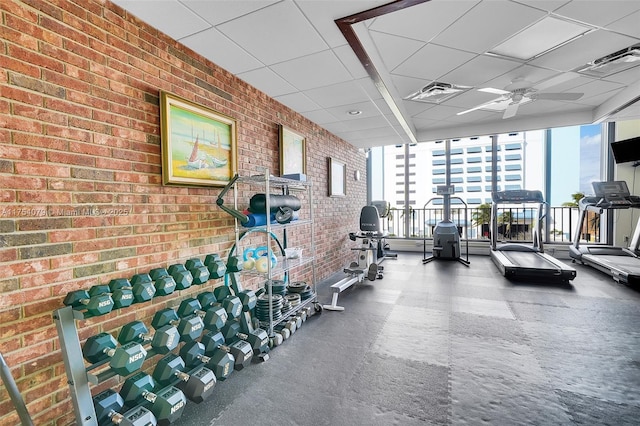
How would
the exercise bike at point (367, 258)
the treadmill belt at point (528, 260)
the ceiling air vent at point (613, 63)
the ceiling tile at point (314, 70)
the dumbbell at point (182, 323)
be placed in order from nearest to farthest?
the dumbbell at point (182, 323) → the ceiling tile at point (314, 70) → the ceiling air vent at point (613, 63) → the exercise bike at point (367, 258) → the treadmill belt at point (528, 260)

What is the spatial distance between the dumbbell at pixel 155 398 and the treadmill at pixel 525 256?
16.2ft

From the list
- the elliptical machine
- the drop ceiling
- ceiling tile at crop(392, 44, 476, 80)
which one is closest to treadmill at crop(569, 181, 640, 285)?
the drop ceiling

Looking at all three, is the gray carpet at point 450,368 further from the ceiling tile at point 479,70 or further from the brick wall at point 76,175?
the ceiling tile at point 479,70

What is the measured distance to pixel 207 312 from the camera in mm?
2086

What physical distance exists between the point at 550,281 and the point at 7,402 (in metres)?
6.04

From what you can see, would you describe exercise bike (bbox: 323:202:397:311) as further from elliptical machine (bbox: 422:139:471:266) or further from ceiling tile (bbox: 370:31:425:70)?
ceiling tile (bbox: 370:31:425:70)

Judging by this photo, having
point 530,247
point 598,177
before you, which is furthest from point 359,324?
point 598,177

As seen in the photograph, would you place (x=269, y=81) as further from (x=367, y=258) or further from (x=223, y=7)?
(x=367, y=258)

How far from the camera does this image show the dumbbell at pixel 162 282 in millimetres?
1881

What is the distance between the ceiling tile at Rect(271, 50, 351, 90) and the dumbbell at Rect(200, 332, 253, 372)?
2457 millimetres

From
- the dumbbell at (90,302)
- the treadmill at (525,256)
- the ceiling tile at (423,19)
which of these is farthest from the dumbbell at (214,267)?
the treadmill at (525,256)

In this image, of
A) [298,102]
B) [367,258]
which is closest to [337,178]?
[367,258]

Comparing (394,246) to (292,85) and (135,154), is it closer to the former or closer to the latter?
(292,85)

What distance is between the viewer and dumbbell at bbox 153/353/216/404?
170 cm
